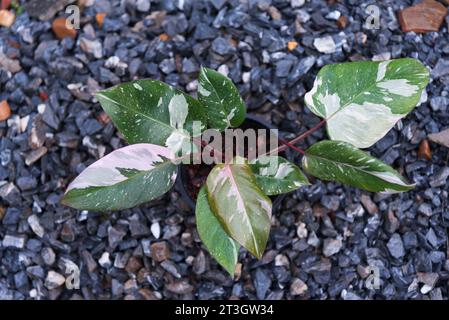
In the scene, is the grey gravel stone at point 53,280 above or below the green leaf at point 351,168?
below

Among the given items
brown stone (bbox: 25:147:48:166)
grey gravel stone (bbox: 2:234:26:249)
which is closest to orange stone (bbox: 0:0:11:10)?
brown stone (bbox: 25:147:48:166)

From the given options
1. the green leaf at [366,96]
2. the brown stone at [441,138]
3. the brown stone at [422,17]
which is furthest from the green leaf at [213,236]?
the brown stone at [422,17]

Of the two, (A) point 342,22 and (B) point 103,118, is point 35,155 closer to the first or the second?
(B) point 103,118

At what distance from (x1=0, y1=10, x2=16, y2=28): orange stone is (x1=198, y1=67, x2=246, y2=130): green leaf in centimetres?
67

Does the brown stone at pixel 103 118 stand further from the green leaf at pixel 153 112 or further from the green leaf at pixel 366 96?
the green leaf at pixel 366 96

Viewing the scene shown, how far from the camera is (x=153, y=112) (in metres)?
0.90

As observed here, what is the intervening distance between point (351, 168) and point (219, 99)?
10.2 inches

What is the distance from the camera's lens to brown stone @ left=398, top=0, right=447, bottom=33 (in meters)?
1.25

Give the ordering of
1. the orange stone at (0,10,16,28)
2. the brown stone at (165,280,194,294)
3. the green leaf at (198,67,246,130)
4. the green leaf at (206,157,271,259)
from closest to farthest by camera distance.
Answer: the green leaf at (206,157,271,259) < the green leaf at (198,67,246,130) < the brown stone at (165,280,194,294) < the orange stone at (0,10,16,28)

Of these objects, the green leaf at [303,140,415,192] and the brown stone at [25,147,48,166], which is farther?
the brown stone at [25,147,48,166]

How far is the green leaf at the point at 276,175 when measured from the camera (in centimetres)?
92

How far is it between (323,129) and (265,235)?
0.46 metres

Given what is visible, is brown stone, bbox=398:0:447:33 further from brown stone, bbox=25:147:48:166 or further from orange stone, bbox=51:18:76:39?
A: brown stone, bbox=25:147:48:166

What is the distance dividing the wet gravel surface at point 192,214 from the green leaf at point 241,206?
358mm
